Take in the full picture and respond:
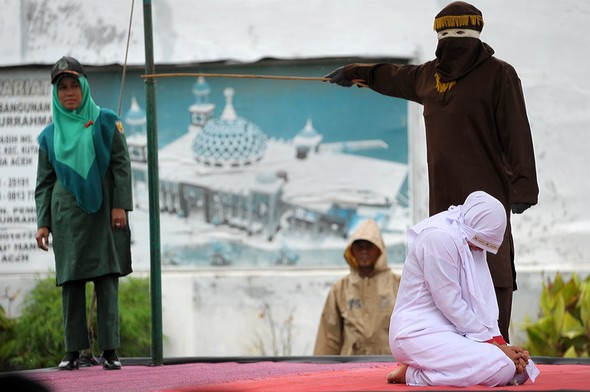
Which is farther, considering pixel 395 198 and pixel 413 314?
pixel 395 198

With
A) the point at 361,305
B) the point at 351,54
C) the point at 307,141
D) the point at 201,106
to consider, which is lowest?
the point at 361,305

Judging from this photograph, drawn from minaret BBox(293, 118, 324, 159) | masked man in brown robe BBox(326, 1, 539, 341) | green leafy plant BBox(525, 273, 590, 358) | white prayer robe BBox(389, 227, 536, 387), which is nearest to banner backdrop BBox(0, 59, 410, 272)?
minaret BBox(293, 118, 324, 159)

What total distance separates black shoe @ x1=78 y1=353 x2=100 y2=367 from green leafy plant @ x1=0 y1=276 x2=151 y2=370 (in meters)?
2.28

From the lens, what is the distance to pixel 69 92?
729 cm

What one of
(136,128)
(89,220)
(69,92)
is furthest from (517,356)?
(136,128)

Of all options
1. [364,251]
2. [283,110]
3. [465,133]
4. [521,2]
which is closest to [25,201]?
[283,110]

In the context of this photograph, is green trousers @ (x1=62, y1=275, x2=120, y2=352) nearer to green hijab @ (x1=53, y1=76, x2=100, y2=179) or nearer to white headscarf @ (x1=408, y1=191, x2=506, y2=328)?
green hijab @ (x1=53, y1=76, x2=100, y2=179)

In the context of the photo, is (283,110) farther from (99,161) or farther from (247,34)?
(99,161)

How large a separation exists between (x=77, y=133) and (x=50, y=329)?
299 cm

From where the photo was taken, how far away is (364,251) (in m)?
9.21

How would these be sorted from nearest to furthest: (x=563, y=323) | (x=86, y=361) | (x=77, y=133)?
(x=77, y=133) < (x=86, y=361) < (x=563, y=323)

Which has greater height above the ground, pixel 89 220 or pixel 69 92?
pixel 69 92

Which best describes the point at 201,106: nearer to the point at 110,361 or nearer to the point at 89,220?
the point at 89,220

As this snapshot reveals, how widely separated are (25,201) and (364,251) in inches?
111
